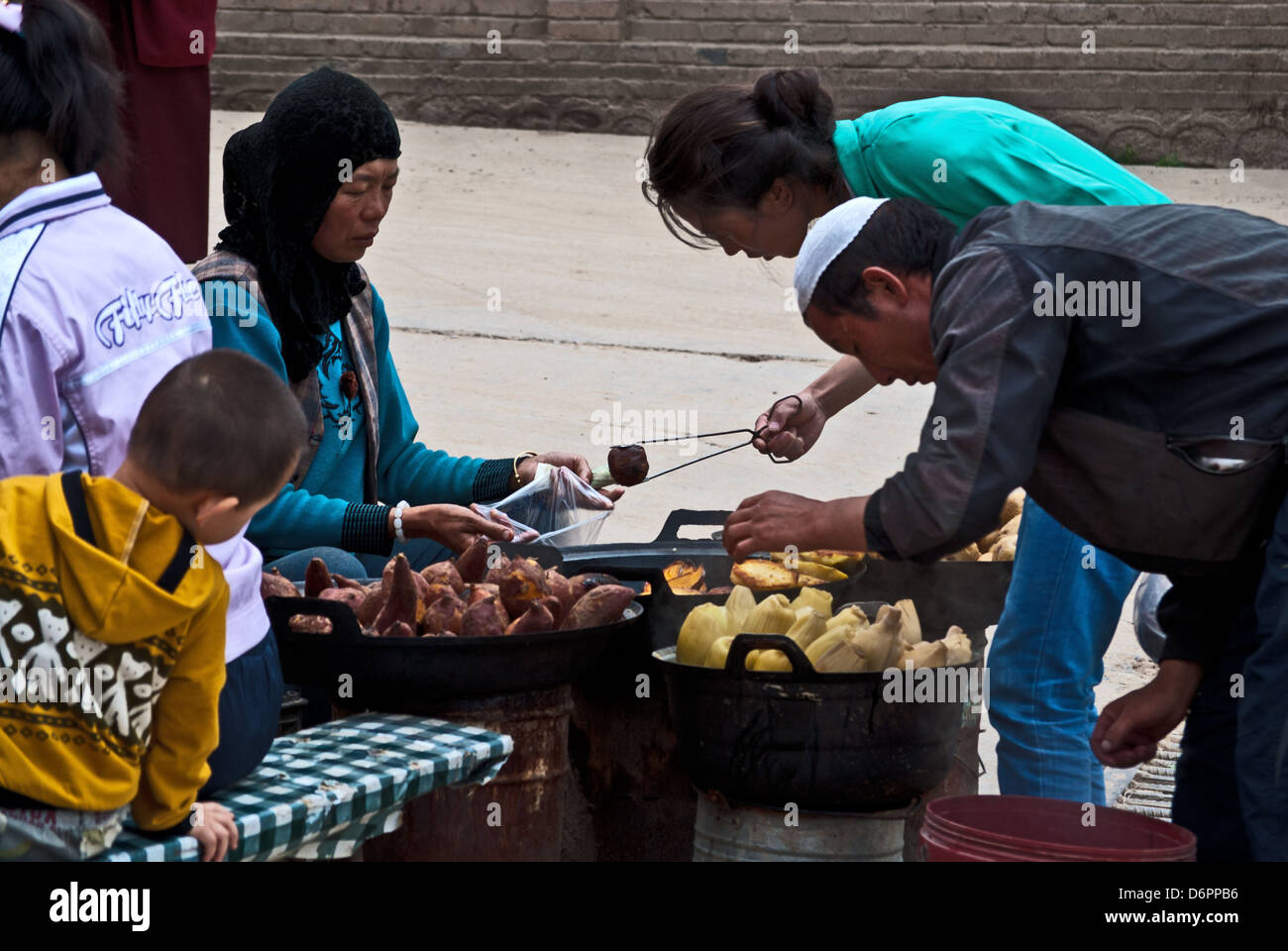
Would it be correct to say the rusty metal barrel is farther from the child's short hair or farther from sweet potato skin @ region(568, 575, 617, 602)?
the child's short hair

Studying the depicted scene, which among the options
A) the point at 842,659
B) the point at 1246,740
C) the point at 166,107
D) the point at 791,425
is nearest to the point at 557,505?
the point at 791,425

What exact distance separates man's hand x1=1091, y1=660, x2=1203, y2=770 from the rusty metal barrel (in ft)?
3.47

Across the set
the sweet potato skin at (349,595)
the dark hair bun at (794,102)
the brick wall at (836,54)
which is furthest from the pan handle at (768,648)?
the brick wall at (836,54)

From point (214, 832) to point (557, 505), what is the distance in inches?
65.2

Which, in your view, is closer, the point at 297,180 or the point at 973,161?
the point at 973,161

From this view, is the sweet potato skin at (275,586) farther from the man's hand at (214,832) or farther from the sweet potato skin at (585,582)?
the man's hand at (214,832)

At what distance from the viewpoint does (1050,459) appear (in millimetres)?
2566

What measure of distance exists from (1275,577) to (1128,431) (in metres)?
0.32

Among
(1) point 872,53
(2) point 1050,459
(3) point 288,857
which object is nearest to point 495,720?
(3) point 288,857

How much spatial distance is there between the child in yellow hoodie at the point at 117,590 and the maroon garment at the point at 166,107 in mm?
4227

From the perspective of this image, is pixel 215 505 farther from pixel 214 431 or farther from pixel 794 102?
pixel 794 102

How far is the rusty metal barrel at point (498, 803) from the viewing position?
3012 millimetres

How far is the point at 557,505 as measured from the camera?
394 centimetres

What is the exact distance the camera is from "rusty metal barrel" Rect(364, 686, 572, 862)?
3.01m
